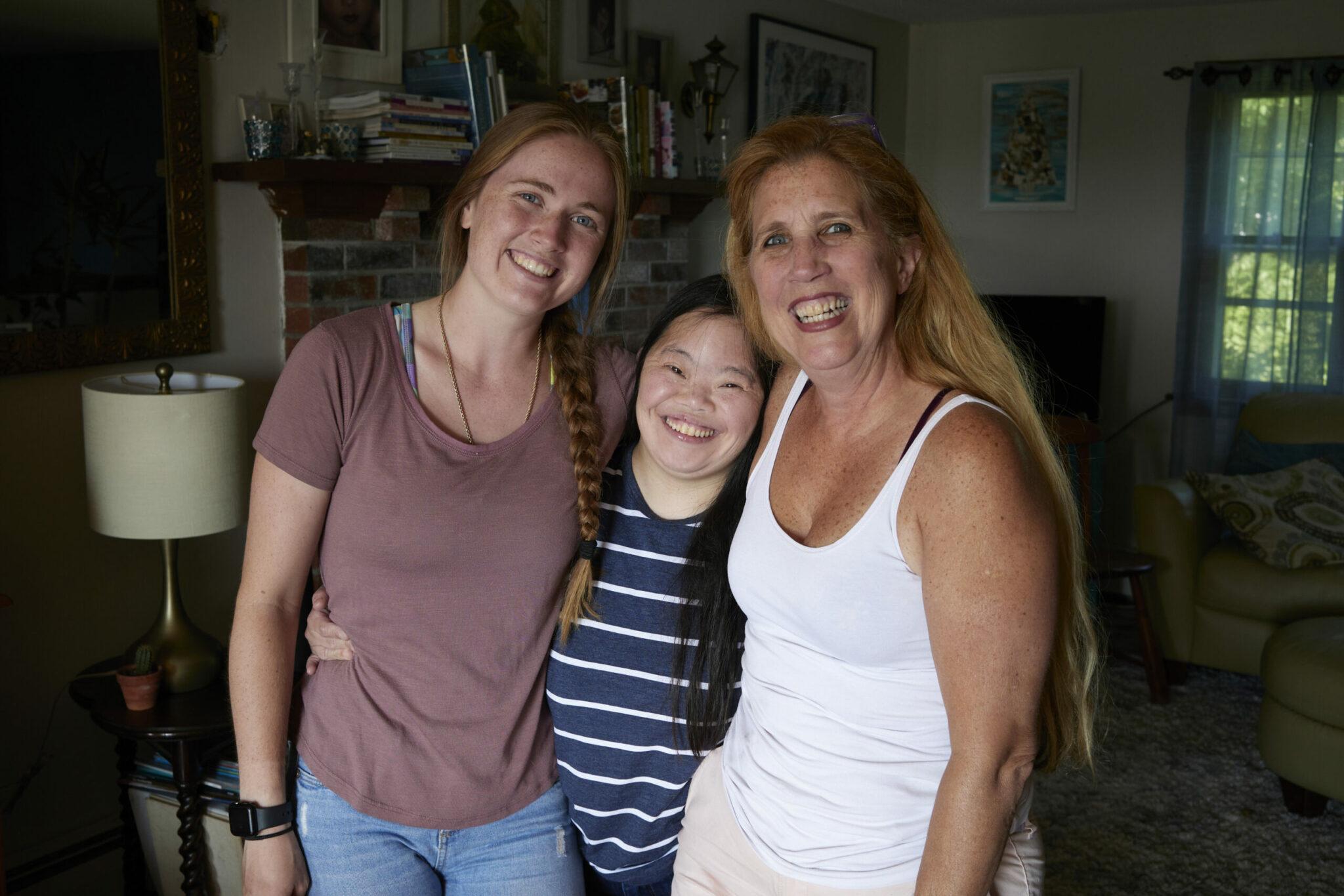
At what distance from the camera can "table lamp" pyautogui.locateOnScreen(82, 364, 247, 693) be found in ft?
7.02

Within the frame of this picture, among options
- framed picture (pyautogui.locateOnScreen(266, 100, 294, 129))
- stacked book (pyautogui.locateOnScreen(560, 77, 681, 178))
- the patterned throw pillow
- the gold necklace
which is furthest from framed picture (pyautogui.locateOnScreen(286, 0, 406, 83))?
the patterned throw pillow

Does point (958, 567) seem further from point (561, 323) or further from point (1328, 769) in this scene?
point (1328, 769)

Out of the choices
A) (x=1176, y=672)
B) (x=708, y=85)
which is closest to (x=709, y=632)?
(x=708, y=85)

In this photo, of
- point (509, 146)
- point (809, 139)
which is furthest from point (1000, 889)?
point (509, 146)

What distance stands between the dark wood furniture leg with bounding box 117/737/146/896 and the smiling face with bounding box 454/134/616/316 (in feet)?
4.36

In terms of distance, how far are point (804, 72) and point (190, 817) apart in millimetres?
3855

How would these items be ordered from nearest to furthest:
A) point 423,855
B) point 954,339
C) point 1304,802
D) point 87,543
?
point 954,339 → point 423,855 → point 87,543 → point 1304,802

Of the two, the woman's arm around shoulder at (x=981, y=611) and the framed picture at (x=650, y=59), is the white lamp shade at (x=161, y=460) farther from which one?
the framed picture at (x=650, y=59)

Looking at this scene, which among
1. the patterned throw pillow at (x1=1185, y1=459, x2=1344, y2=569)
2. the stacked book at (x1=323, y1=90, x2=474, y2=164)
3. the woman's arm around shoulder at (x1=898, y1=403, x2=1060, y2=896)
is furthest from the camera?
the patterned throw pillow at (x1=1185, y1=459, x2=1344, y2=569)

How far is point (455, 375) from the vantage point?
1.53m

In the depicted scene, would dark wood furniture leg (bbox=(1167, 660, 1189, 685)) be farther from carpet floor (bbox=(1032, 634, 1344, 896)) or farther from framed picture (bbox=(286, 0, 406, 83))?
framed picture (bbox=(286, 0, 406, 83))

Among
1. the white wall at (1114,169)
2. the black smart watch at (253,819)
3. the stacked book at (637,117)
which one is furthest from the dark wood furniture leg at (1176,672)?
the black smart watch at (253,819)

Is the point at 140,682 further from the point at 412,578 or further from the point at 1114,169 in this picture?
the point at 1114,169

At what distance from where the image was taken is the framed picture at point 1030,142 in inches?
218
